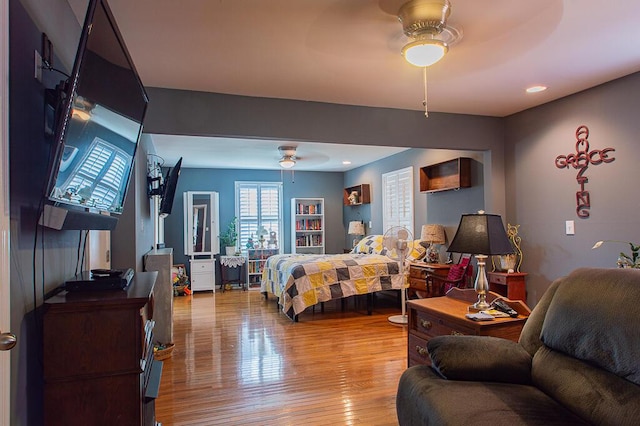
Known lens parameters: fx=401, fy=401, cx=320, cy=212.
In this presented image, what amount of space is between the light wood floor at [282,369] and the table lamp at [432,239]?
92 cm

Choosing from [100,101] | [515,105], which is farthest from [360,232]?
[100,101]

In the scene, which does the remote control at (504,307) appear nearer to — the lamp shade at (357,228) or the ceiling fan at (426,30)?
the ceiling fan at (426,30)

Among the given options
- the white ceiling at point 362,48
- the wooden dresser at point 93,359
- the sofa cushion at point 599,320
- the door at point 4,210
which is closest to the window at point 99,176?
the door at point 4,210

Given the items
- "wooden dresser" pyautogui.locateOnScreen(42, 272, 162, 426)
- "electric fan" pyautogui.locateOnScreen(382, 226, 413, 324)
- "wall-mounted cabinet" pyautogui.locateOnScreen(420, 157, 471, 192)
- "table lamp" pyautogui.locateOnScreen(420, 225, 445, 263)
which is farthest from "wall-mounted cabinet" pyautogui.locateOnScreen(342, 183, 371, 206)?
"wooden dresser" pyautogui.locateOnScreen(42, 272, 162, 426)

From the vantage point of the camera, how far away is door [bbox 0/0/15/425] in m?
1.15

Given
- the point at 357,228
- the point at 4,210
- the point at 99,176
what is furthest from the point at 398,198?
the point at 4,210

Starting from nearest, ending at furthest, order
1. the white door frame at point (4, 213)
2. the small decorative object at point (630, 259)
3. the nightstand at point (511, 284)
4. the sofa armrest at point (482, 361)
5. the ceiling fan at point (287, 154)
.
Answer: the white door frame at point (4, 213) → the sofa armrest at point (482, 361) → the small decorative object at point (630, 259) → the nightstand at point (511, 284) → the ceiling fan at point (287, 154)

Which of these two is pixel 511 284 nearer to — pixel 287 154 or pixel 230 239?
pixel 287 154

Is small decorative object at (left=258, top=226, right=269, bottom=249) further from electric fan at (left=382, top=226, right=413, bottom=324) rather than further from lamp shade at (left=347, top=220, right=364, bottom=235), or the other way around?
electric fan at (left=382, top=226, right=413, bottom=324)

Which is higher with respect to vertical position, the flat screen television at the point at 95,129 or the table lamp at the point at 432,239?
the flat screen television at the point at 95,129

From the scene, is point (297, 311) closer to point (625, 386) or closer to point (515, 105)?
point (515, 105)

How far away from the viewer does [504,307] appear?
2377 mm

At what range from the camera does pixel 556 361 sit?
1.78 metres

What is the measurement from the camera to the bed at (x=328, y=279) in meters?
5.01
